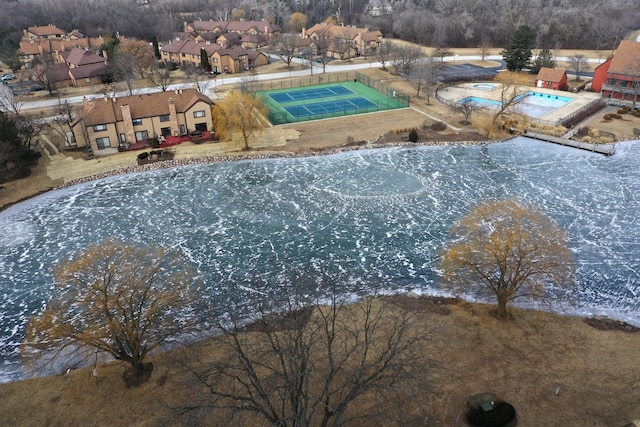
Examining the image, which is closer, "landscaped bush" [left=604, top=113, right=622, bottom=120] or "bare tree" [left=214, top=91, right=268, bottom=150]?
"bare tree" [left=214, top=91, right=268, bottom=150]

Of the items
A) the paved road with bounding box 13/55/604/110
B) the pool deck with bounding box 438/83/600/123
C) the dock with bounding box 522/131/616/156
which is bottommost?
the dock with bounding box 522/131/616/156

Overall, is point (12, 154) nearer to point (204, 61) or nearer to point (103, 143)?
point (103, 143)

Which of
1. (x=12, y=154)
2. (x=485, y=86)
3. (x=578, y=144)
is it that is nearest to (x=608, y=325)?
(x=578, y=144)

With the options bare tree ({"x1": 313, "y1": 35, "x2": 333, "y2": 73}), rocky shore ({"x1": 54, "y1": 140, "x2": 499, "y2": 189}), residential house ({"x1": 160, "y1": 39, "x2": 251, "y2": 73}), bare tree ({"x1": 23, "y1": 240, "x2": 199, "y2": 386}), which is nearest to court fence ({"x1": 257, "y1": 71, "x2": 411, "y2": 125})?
bare tree ({"x1": 313, "y1": 35, "x2": 333, "y2": 73})

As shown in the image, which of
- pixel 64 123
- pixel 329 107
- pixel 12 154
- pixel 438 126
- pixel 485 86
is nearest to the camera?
pixel 12 154

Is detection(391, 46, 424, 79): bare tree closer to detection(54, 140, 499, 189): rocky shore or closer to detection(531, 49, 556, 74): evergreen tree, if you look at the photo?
detection(531, 49, 556, 74): evergreen tree

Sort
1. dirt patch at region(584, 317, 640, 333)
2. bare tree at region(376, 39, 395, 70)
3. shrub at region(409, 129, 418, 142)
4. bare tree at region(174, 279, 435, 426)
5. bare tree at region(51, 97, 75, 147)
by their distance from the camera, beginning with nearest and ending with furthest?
bare tree at region(174, 279, 435, 426)
dirt patch at region(584, 317, 640, 333)
shrub at region(409, 129, 418, 142)
bare tree at region(51, 97, 75, 147)
bare tree at region(376, 39, 395, 70)
